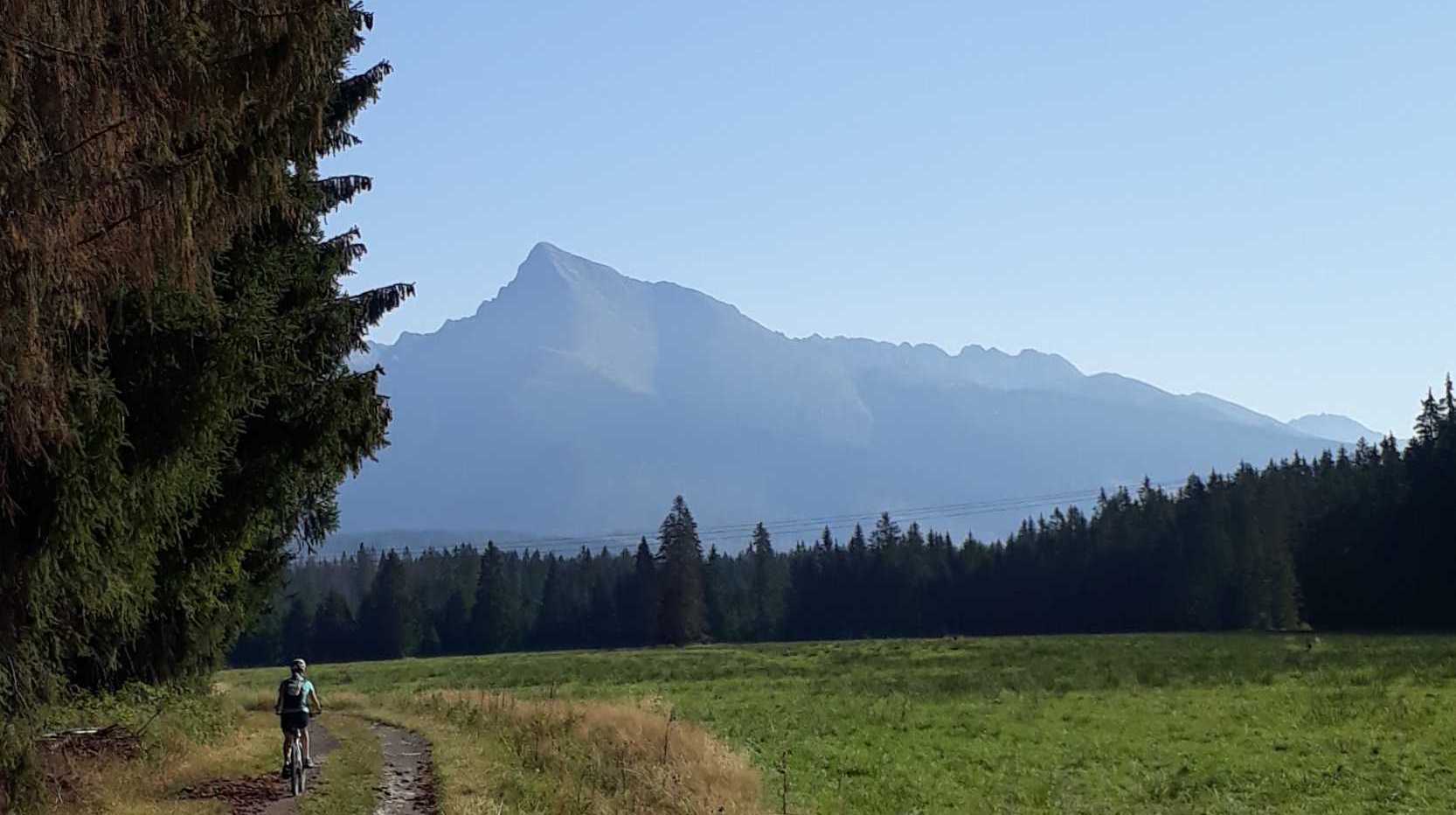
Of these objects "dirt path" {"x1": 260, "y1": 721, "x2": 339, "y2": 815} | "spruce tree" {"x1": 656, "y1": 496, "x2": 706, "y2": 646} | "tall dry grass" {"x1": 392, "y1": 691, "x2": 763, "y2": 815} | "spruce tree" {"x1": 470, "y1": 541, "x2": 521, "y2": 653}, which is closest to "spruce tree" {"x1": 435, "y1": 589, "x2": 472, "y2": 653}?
"spruce tree" {"x1": 470, "y1": 541, "x2": 521, "y2": 653}

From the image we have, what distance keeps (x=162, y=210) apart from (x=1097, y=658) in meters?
51.5

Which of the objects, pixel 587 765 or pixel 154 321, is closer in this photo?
pixel 154 321

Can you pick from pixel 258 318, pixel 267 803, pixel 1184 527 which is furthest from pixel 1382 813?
pixel 1184 527

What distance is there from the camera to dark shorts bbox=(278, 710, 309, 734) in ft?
56.6

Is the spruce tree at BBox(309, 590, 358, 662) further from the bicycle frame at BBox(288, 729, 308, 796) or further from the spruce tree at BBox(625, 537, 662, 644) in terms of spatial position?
the bicycle frame at BBox(288, 729, 308, 796)

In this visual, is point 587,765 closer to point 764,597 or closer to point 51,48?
point 51,48

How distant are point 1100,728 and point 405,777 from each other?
1778 centimetres

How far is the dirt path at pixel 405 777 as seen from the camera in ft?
51.1

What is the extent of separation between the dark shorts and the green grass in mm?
6569

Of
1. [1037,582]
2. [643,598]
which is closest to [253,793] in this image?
[643,598]

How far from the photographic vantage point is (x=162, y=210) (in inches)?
364

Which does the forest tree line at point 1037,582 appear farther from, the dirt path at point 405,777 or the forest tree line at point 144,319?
the forest tree line at point 144,319

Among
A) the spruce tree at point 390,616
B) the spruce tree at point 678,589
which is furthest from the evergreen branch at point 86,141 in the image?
the spruce tree at point 390,616

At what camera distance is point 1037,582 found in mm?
130375
